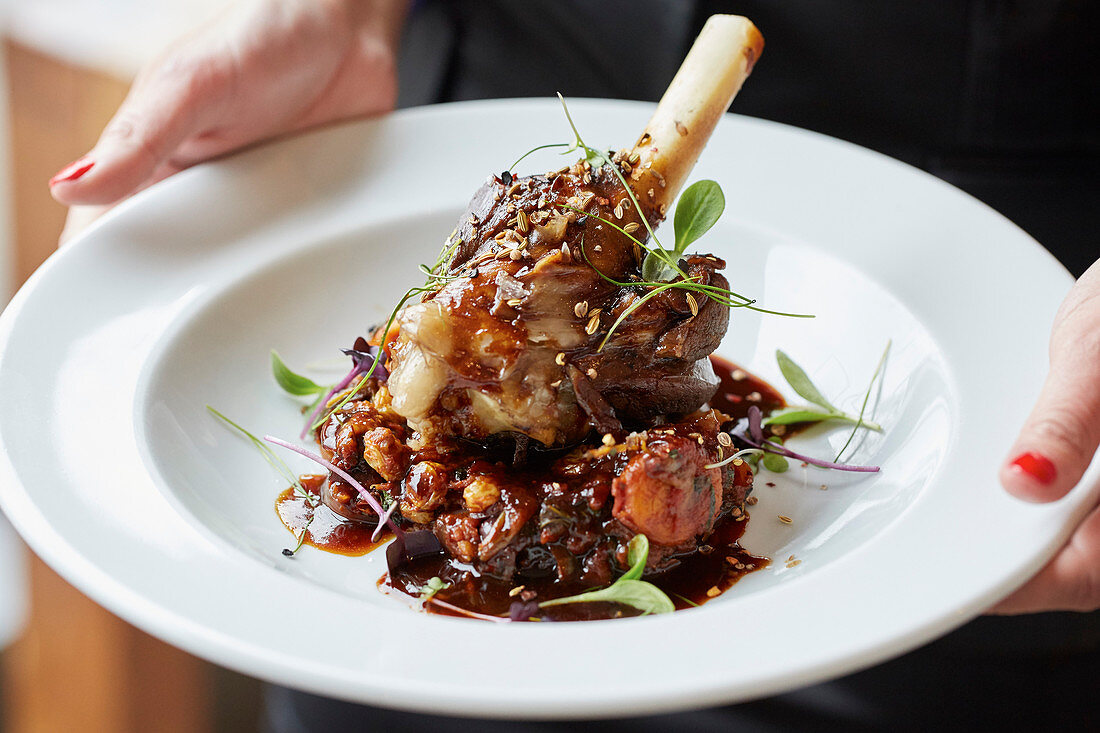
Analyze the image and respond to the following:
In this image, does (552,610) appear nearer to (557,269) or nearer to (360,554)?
(360,554)

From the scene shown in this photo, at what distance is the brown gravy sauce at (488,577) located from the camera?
1962 mm

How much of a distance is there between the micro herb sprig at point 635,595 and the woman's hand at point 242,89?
1909 millimetres

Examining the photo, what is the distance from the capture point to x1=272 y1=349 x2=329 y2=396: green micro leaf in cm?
264

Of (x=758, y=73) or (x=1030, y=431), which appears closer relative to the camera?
(x=1030, y=431)

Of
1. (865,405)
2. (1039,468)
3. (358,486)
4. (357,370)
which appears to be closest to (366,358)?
(357,370)

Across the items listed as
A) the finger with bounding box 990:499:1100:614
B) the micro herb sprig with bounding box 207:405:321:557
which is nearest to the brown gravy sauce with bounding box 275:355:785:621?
the micro herb sprig with bounding box 207:405:321:557

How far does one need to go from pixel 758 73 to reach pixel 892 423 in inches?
63.9

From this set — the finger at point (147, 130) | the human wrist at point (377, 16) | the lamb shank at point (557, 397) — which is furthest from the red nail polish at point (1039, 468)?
the human wrist at point (377, 16)

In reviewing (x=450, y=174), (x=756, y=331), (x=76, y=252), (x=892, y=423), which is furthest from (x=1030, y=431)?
(x=76, y=252)

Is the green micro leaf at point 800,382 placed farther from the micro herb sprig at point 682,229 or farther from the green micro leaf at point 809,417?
the micro herb sprig at point 682,229

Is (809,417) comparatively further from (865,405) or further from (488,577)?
(488,577)

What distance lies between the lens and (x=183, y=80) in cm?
300

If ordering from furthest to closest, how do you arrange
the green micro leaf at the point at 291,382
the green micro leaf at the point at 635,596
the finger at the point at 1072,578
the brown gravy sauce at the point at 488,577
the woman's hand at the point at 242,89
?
the woman's hand at the point at 242,89, the green micro leaf at the point at 291,382, the brown gravy sauce at the point at 488,577, the green micro leaf at the point at 635,596, the finger at the point at 1072,578

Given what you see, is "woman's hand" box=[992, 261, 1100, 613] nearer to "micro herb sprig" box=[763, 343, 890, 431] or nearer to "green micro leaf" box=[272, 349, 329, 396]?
"micro herb sprig" box=[763, 343, 890, 431]
